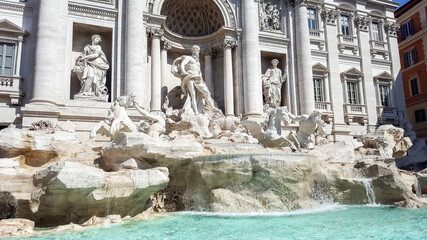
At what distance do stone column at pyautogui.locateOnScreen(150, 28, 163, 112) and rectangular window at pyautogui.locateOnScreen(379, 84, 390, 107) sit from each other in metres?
15.3

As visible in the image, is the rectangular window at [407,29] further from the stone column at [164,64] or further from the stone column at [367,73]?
the stone column at [164,64]

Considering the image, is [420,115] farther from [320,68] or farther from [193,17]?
[193,17]

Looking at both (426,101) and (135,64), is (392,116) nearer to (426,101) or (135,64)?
(426,101)

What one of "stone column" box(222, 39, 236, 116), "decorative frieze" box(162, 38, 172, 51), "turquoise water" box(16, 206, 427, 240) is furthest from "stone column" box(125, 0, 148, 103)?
"turquoise water" box(16, 206, 427, 240)

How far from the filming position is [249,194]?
884 centimetres

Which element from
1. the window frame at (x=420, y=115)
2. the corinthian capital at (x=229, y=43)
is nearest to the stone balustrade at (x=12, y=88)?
the corinthian capital at (x=229, y=43)

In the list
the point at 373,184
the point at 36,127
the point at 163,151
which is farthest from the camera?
the point at 36,127

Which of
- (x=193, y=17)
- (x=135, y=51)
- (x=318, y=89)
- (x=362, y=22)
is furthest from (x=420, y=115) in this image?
(x=135, y=51)

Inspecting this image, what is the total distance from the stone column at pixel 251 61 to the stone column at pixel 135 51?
214 inches

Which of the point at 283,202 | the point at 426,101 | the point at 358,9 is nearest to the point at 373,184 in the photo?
the point at 283,202

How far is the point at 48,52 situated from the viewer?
1357 cm

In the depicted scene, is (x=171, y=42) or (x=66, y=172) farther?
(x=171, y=42)

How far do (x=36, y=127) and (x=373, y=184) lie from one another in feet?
38.8

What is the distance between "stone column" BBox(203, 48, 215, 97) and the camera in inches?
731
